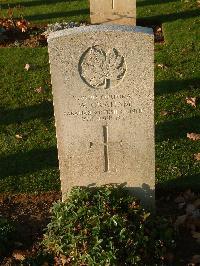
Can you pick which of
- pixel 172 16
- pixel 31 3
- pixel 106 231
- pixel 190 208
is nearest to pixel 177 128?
pixel 190 208

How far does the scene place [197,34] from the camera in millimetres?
10281

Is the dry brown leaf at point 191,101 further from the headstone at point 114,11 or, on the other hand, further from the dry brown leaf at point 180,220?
the dry brown leaf at point 180,220

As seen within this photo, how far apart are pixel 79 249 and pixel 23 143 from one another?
2.67m

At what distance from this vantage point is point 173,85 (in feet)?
27.6

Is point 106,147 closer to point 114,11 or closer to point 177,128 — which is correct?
point 177,128

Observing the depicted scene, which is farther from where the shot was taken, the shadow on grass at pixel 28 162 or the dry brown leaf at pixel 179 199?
the shadow on grass at pixel 28 162

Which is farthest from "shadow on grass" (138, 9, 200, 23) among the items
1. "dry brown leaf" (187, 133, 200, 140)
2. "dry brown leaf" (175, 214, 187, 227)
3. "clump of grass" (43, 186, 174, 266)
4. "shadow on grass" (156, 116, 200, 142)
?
"clump of grass" (43, 186, 174, 266)

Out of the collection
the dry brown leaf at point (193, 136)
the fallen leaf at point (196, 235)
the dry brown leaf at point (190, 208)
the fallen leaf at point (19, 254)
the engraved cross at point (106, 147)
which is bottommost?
the fallen leaf at point (19, 254)

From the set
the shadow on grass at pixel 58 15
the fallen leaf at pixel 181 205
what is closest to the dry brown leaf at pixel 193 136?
the fallen leaf at pixel 181 205

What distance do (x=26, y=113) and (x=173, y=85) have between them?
2294 mm

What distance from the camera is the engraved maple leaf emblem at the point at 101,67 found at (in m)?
4.70

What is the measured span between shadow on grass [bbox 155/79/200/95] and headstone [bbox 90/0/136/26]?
1.36m

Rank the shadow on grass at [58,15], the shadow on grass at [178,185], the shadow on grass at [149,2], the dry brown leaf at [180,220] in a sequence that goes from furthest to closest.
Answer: the shadow on grass at [149,2]
the shadow on grass at [58,15]
the shadow on grass at [178,185]
the dry brown leaf at [180,220]

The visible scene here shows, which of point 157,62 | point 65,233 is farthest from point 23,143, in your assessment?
point 157,62
